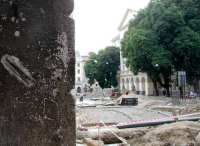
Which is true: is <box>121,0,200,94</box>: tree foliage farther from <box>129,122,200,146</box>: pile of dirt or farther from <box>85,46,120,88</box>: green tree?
<box>85,46,120,88</box>: green tree

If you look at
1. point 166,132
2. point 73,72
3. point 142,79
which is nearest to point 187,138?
point 166,132

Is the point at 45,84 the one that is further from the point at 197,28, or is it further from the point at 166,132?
the point at 197,28

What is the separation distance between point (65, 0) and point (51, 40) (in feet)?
0.67

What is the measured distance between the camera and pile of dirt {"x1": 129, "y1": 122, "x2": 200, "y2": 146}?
1059cm

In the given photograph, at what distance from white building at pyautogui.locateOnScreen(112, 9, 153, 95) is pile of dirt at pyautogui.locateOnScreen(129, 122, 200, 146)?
57.7 m

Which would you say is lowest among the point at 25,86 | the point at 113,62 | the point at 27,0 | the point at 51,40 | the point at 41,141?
the point at 41,141

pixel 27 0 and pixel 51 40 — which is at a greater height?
pixel 27 0

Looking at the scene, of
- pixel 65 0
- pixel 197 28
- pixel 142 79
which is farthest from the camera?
pixel 142 79

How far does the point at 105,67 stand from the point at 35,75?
82088 mm

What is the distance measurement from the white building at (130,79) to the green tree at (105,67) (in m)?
2.06

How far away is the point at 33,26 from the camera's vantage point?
170 cm

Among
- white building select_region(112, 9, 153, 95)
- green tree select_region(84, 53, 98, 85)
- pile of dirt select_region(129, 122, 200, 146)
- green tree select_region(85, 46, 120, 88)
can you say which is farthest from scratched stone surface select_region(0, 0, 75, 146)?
green tree select_region(84, 53, 98, 85)

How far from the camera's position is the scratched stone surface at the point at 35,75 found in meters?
1.64

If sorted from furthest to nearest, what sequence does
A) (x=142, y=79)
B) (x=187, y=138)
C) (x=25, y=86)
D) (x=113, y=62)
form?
1. (x=113, y=62)
2. (x=142, y=79)
3. (x=187, y=138)
4. (x=25, y=86)
